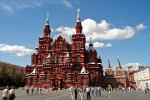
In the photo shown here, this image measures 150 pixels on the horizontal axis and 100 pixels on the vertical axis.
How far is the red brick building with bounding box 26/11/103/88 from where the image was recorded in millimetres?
83625

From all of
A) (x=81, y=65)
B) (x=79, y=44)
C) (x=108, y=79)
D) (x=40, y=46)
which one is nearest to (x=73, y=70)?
(x=81, y=65)

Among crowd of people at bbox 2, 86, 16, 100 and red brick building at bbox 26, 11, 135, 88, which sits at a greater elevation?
red brick building at bbox 26, 11, 135, 88

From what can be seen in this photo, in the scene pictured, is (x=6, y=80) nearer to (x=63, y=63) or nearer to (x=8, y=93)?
(x=63, y=63)

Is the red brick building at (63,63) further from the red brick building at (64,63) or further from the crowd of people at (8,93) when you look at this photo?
the crowd of people at (8,93)

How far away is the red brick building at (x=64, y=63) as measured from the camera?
274 feet

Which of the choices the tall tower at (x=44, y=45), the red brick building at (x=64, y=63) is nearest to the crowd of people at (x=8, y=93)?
the red brick building at (x=64, y=63)

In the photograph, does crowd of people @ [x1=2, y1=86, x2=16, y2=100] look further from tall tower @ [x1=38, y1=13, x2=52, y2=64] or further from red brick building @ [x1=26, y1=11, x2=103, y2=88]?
tall tower @ [x1=38, y1=13, x2=52, y2=64]

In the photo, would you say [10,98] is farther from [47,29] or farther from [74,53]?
[47,29]

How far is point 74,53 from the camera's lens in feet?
287

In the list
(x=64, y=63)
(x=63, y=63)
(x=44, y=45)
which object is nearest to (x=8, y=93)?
(x=64, y=63)

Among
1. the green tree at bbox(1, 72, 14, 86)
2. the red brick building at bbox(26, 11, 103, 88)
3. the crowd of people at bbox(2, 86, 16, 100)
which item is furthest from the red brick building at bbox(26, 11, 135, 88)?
the crowd of people at bbox(2, 86, 16, 100)

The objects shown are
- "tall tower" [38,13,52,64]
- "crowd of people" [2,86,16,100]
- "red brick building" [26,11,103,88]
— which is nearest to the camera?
"crowd of people" [2,86,16,100]

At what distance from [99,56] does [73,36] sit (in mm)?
15007

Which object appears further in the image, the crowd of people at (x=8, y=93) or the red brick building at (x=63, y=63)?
the red brick building at (x=63, y=63)
